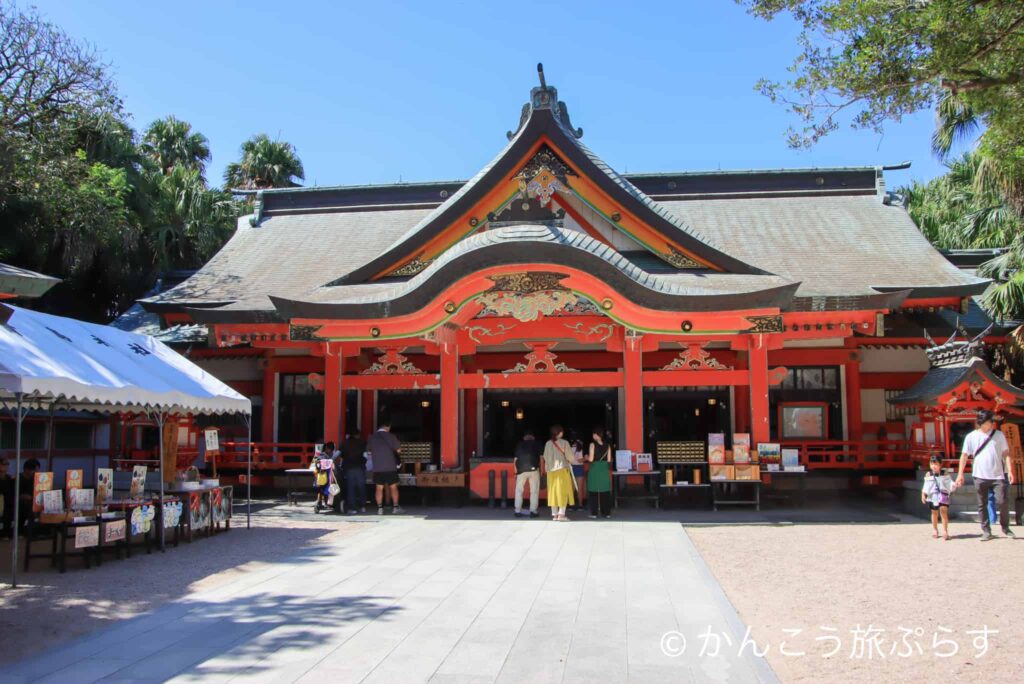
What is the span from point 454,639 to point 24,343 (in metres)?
5.55

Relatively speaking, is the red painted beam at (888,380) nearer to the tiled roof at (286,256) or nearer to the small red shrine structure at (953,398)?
the small red shrine structure at (953,398)

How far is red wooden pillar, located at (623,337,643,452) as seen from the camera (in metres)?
13.5

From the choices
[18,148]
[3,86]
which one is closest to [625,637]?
[18,148]

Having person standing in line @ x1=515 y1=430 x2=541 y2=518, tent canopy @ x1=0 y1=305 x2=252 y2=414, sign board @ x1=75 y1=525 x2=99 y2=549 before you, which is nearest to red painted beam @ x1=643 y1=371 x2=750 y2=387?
person standing in line @ x1=515 y1=430 x2=541 y2=518

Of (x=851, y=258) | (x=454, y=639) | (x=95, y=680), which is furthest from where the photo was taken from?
(x=851, y=258)

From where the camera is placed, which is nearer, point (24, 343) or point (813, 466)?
point (24, 343)

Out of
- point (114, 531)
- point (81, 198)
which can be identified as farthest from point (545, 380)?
point (81, 198)

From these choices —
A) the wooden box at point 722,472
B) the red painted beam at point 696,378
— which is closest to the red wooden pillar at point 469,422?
the red painted beam at point 696,378

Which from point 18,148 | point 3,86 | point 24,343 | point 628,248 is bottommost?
point 24,343

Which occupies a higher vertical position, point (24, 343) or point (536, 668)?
point (24, 343)

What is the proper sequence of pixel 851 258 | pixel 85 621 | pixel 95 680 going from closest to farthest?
pixel 95 680
pixel 85 621
pixel 851 258

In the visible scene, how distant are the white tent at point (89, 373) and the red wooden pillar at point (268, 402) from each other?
517cm

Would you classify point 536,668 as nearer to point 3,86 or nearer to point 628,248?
point 628,248

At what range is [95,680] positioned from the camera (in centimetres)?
468
